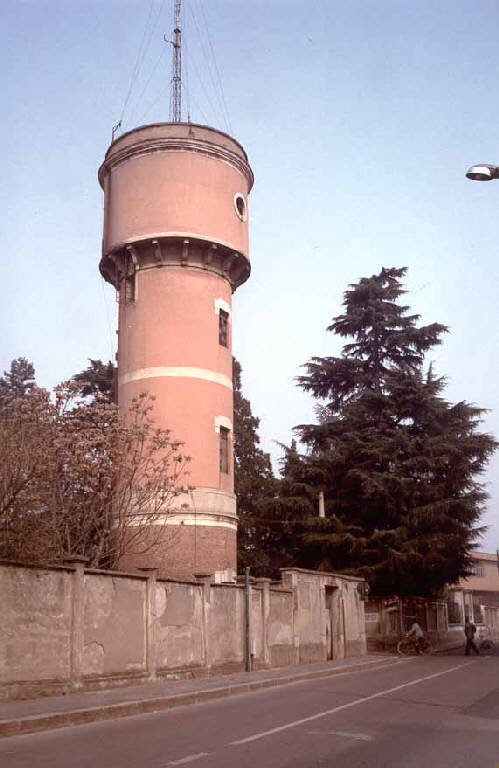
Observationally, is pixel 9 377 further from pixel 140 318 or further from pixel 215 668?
pixel 215 668

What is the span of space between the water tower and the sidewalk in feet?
17.0

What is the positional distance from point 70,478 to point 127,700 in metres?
7.28

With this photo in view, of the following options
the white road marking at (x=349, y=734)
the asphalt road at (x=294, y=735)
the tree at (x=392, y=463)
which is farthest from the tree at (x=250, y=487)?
the white road marking at (x=349, y=734)

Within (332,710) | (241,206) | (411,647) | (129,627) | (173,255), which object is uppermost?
(241,206)

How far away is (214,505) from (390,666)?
7.16 meters

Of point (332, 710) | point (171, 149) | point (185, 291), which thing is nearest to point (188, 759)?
point (332, 710)

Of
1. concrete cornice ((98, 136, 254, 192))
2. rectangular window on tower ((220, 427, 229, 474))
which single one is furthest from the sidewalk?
concrete cornice ((98, 136, 254, 192))

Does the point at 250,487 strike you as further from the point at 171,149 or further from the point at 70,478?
the point at 70,478

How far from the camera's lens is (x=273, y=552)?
37625 millimetres

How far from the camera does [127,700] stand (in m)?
12.8

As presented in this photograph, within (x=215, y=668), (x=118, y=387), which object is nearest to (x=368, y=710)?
(x=215, y=668)

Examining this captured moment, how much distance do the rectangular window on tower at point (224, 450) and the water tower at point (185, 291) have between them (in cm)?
3

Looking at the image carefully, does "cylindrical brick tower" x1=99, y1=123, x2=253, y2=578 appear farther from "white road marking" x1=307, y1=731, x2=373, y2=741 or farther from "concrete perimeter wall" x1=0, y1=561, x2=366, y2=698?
"white road marking" x1=307, y1=731, x2=373, y2=741

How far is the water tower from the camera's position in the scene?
24.1m
